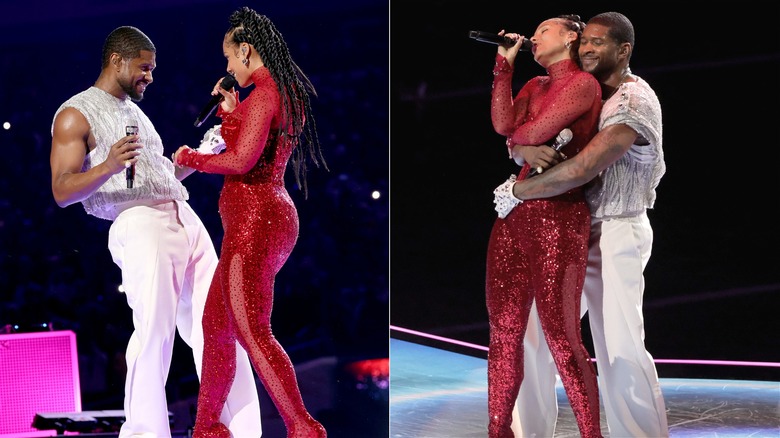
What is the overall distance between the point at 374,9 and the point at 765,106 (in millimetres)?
3168

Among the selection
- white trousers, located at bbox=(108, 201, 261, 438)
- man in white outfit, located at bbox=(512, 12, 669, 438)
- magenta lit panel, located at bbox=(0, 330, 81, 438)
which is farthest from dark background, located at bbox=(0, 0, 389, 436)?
man in white outfit, located at bbox=(512, 12, 669, 438)

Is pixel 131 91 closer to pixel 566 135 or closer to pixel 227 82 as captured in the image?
pixel 227 82

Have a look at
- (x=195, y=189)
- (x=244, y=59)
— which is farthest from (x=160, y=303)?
(x=195, y=189)

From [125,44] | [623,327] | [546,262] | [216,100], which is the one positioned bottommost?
[623,327]

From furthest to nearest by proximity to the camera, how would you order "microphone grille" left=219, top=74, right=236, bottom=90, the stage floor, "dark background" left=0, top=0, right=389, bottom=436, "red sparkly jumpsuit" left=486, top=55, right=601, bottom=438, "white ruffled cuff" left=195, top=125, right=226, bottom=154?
the stage floor < "dark background" left=0, top=0, right=389, bottom=436 < "white ruffled cuff" left=195, top=125, right=226, bottom=154 < "microphone grille" left=219, top=74, right=236, bottom=90 < "red sparkly jumpsuit" left=486, top=55, right=601, bottom=438

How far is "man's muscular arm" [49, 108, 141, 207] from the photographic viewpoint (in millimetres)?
3375

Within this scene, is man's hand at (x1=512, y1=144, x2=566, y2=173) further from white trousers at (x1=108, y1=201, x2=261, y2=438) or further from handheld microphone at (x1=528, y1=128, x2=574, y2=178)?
white trousers at (x1=108, y1=201, x2=261, y2=438)

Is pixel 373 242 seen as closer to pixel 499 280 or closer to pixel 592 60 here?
pixel 499 280

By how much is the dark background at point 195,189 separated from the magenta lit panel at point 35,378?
9 cm

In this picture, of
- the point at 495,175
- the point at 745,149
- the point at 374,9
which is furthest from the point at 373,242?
the point at 745,149

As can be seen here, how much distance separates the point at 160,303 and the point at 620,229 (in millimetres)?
1724

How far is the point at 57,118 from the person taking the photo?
3.65 metres

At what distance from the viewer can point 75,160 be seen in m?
3.58

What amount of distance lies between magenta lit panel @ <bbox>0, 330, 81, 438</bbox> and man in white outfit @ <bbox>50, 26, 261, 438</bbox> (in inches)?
50.4
